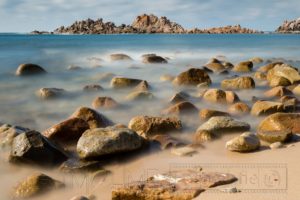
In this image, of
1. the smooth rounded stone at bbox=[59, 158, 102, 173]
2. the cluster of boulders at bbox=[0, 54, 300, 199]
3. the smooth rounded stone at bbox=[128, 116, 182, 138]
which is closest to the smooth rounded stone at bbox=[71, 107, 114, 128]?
the cluster of boulders at bbox=[0, 54, 300, 199]

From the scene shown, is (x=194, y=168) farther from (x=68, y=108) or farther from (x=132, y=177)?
(x=68, y=108)

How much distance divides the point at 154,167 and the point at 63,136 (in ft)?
5.57

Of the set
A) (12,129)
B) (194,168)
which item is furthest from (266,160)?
(12,129)

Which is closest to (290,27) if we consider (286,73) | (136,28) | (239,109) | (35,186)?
(136,28)

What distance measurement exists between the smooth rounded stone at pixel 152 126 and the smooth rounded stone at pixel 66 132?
81cm

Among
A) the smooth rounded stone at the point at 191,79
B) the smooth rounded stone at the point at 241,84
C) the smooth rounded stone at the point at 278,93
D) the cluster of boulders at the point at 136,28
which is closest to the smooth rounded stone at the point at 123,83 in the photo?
the smooth rounded stone at the point at 191,79

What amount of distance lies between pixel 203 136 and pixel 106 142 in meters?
1.49

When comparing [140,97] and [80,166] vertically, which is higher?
[140,97]

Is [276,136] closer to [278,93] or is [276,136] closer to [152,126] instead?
[152,126]

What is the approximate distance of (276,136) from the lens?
532 cm

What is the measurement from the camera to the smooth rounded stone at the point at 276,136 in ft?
17.3

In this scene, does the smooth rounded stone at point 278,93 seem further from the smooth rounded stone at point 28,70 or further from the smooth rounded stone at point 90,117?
the smooth rounded stone at point 28,70

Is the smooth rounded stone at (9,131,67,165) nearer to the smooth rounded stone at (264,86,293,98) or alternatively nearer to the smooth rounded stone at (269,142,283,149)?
the smooth rounded stone at (269,142,283,149)

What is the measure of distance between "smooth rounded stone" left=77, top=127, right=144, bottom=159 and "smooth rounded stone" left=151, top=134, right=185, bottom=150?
403mm
